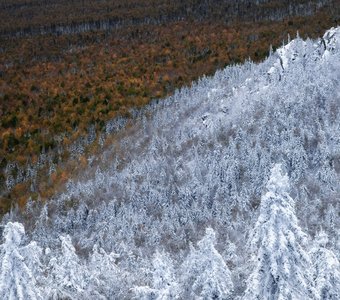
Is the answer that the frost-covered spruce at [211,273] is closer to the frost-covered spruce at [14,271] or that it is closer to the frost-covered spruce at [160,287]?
the frost-covered spruce at [160,287]

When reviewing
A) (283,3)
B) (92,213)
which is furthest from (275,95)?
(283,3)

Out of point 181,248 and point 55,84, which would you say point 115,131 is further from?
point 181,248

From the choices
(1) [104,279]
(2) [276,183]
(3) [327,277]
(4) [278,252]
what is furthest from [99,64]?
(4) [278,252]

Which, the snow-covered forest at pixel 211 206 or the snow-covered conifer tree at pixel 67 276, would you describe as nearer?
the snow-covered forest at pixel 211 206

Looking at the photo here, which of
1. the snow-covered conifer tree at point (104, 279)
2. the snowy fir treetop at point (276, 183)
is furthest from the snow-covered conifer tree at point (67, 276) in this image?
the snowy fir treetop at point (276, 183)

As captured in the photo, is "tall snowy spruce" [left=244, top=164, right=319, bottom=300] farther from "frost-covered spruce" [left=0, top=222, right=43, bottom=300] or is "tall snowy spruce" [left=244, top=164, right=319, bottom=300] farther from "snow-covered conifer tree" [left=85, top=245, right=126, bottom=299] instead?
"snow-covered conifer tree" [left=85, top=245, right=126, bottom=299]

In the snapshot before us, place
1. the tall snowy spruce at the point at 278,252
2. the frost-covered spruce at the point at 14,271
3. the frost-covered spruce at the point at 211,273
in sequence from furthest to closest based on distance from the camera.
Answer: the frost-covered spruce at the point at 211,273
the frost-covered spruce at the point at 14,271
the tall snowy spruce at the point at 278,252

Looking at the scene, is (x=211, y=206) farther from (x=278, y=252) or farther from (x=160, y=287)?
(x=278, y=252)
